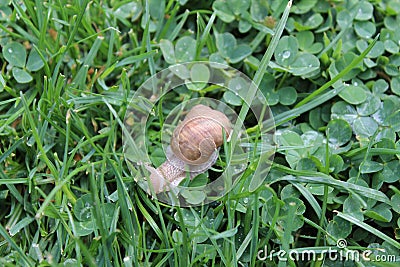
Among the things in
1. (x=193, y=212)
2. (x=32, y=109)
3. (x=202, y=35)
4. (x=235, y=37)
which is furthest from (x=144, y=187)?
(x=235, y=37)

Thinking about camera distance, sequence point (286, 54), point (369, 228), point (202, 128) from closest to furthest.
→ point (369, 228) < point (202, 128) < point (286, 54)

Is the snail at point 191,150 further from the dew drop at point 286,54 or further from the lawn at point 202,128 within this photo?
the dew drop at point 286,54

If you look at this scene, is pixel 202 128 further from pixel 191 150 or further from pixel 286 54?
pixel 286 54

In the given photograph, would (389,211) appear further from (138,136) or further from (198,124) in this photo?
(138,136)

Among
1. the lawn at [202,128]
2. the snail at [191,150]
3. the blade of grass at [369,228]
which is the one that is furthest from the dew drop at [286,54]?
the blade of grass at [369,228]

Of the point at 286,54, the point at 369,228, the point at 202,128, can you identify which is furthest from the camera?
the point at 286,54

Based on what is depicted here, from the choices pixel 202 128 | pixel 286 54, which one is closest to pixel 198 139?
pixel 202 128
